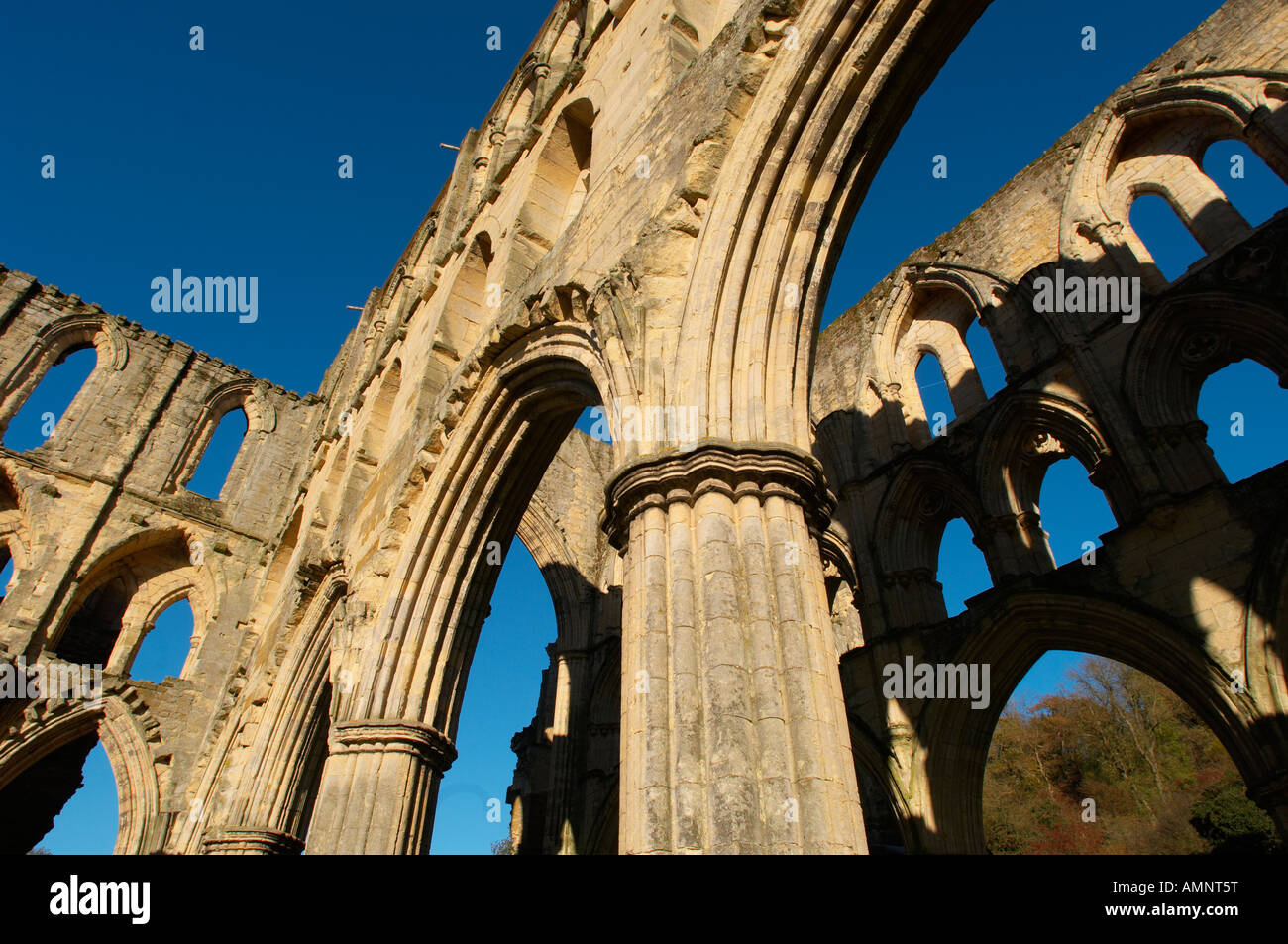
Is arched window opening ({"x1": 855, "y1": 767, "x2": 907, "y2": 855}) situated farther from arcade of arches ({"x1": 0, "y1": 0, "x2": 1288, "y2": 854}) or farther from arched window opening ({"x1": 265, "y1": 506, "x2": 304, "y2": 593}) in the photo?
arched window opening ({"x1": 265, "y1": 506, "x2": 304, "y2": 593})

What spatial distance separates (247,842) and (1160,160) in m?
13.4

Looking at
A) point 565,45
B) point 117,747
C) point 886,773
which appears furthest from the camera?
point 117,747

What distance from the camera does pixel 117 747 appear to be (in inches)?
→ 489

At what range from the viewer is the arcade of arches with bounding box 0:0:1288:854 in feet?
13.7

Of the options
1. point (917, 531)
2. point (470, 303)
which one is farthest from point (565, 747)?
point (470, 303)

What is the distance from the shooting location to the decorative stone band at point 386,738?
6.58 metres

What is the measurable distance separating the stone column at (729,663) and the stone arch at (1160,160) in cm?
770

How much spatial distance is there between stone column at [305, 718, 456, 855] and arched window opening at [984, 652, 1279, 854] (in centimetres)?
1365

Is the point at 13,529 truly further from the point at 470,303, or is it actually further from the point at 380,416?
the point at 470,303

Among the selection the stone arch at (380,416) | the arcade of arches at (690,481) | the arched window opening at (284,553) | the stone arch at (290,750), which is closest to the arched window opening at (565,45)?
the arcade of arches at (690,481)

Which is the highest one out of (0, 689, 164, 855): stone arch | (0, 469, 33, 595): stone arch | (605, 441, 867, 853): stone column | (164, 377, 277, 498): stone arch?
(164, 377, 277, 498): stone arch

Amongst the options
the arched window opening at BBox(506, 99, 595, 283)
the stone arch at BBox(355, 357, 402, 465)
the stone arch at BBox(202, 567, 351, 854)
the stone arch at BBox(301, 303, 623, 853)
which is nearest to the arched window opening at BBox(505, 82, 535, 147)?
the arched window opening at BBox(506, 99, 595, 283)

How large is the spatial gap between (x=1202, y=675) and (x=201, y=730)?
1318cm
